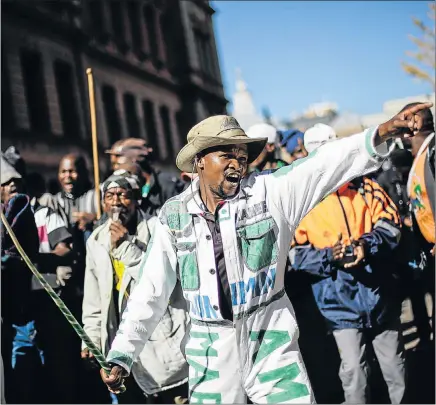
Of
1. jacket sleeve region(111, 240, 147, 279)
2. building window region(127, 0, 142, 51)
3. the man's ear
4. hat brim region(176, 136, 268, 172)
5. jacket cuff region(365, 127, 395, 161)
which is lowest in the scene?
jacket sleeve region(111, 240, 147, 279)

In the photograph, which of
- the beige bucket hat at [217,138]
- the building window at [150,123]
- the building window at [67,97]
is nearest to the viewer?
the beige bucket hat at [217,138]

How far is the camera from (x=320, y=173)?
2537 mm

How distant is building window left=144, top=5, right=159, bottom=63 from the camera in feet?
71.6

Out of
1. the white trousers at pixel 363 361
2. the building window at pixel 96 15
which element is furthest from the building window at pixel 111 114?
the white trousers at pixel 363 361

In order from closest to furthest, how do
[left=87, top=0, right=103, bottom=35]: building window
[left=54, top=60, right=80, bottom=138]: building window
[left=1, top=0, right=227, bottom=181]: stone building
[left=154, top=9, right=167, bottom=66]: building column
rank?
1. [left=1, top=0, right=227, bottom=181]: stone building
2. [left=54, top=60, right=80, bottom=138]: building window
3. [left=87, top=0, right=103, bottom=35]: building window
4. [left=154, top=9, right=167, bottom=66]: building column

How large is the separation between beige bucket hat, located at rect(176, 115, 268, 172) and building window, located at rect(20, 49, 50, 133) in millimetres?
12871

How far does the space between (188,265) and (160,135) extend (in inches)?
760

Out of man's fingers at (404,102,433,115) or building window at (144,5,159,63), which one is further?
building window at (144,5,159,63)

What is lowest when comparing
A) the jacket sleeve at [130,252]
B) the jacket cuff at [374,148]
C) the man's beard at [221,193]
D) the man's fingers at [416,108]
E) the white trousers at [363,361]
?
the white trousers at [363,361]

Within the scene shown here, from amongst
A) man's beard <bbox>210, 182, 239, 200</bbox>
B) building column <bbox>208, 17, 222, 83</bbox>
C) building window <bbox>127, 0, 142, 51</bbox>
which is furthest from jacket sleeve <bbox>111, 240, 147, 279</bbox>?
building column <bbox>208, 17, 222, 83</bbox>

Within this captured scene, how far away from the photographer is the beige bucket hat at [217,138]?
2.61m

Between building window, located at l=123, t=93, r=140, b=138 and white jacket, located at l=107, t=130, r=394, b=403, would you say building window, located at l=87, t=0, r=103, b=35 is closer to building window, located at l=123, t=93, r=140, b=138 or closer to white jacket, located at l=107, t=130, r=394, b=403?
building window, located at l=123, t=93, r=140, b=138

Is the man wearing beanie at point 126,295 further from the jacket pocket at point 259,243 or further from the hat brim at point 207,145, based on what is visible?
the jacket pocket at point 259,243

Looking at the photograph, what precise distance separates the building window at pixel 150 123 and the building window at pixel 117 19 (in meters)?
2.63
